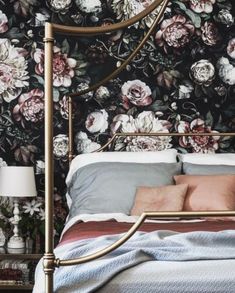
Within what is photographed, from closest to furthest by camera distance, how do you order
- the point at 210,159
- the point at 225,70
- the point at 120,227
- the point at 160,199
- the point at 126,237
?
the point at 126,237, the point at 120,227, the point at 160,199, the point at 210,159, the point at 225,70

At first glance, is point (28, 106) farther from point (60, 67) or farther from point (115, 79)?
point (115, 79)

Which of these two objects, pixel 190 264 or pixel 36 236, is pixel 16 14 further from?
pixel 190 264

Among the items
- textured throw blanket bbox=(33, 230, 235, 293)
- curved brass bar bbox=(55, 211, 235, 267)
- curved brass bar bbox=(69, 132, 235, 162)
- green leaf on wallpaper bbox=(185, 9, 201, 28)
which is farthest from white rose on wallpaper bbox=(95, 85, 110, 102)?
curved brass bar bbox=(55, 211, 235, 267)

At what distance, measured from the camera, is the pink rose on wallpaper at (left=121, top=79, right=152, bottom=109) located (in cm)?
414

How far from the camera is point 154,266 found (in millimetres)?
2135

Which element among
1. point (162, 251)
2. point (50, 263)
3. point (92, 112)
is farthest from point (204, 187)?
point (50, 263)

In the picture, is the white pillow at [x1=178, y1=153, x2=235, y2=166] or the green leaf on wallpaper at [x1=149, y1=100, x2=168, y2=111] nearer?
the white pillow at [x1=178, y1=153, x2=235, y2=166]

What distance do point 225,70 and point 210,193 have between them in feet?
3.54

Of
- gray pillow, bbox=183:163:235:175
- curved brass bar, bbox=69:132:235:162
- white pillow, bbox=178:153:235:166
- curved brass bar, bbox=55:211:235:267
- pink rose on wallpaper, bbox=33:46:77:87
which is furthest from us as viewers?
pink rose on wallpaper, bbox=33:46:77:87

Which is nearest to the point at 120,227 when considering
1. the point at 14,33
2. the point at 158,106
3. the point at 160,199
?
the point at 160,199

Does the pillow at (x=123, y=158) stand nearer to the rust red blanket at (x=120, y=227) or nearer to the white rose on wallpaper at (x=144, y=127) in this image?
the white rose on wallpaper at (x=144, y=127)

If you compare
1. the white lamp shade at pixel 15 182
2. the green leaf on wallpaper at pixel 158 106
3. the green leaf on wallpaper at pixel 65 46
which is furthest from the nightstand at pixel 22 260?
the green leaf on wallpaper at pixel 65 46

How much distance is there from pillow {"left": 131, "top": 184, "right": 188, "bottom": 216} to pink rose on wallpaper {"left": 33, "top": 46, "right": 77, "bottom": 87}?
106 cm

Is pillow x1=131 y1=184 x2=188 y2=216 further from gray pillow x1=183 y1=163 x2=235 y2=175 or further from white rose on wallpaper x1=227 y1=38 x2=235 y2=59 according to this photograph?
white rose on wallpaper x1=227 y1=38 x2=235 y2=59
